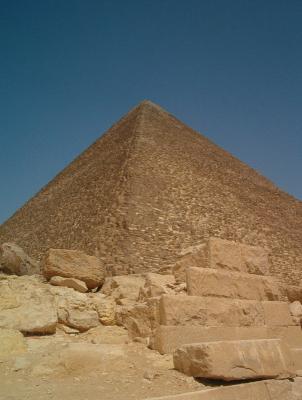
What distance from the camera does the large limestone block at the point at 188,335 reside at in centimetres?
300

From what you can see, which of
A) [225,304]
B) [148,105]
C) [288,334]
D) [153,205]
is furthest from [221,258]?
[148,105]

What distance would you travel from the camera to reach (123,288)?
3.93 meters

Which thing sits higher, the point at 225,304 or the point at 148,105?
the point at 148,105

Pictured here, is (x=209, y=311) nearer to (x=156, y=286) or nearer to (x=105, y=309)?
(x=156, y=286)

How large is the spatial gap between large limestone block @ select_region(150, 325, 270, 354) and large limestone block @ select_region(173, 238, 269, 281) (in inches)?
22.3

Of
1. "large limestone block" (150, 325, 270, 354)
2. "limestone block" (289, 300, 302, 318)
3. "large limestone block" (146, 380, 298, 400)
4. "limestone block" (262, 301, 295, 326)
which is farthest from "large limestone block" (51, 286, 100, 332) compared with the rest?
"limestone block" (289, 300, 302, 318)

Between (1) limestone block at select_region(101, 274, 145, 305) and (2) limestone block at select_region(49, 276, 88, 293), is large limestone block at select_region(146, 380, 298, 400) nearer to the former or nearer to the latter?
(1) limestone block at select_region(101, 274, 145, 305)

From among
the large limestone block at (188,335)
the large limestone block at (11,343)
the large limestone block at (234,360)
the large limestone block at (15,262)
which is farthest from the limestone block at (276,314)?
the large limestone block at (15,262)

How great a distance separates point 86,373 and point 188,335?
2.83 ft

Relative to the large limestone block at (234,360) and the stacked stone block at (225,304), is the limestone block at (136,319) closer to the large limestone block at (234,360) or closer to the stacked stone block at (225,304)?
the stacked stone block at (225,304)

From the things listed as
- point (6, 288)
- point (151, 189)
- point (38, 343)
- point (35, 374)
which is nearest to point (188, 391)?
point (35, 374)

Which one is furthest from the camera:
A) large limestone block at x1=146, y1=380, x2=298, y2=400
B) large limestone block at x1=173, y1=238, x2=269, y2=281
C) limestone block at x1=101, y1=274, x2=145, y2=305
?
limestone block at x1=101, y1=274, x2=145, y2=305

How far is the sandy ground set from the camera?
230 centimetres

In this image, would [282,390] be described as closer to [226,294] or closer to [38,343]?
[226,294]
